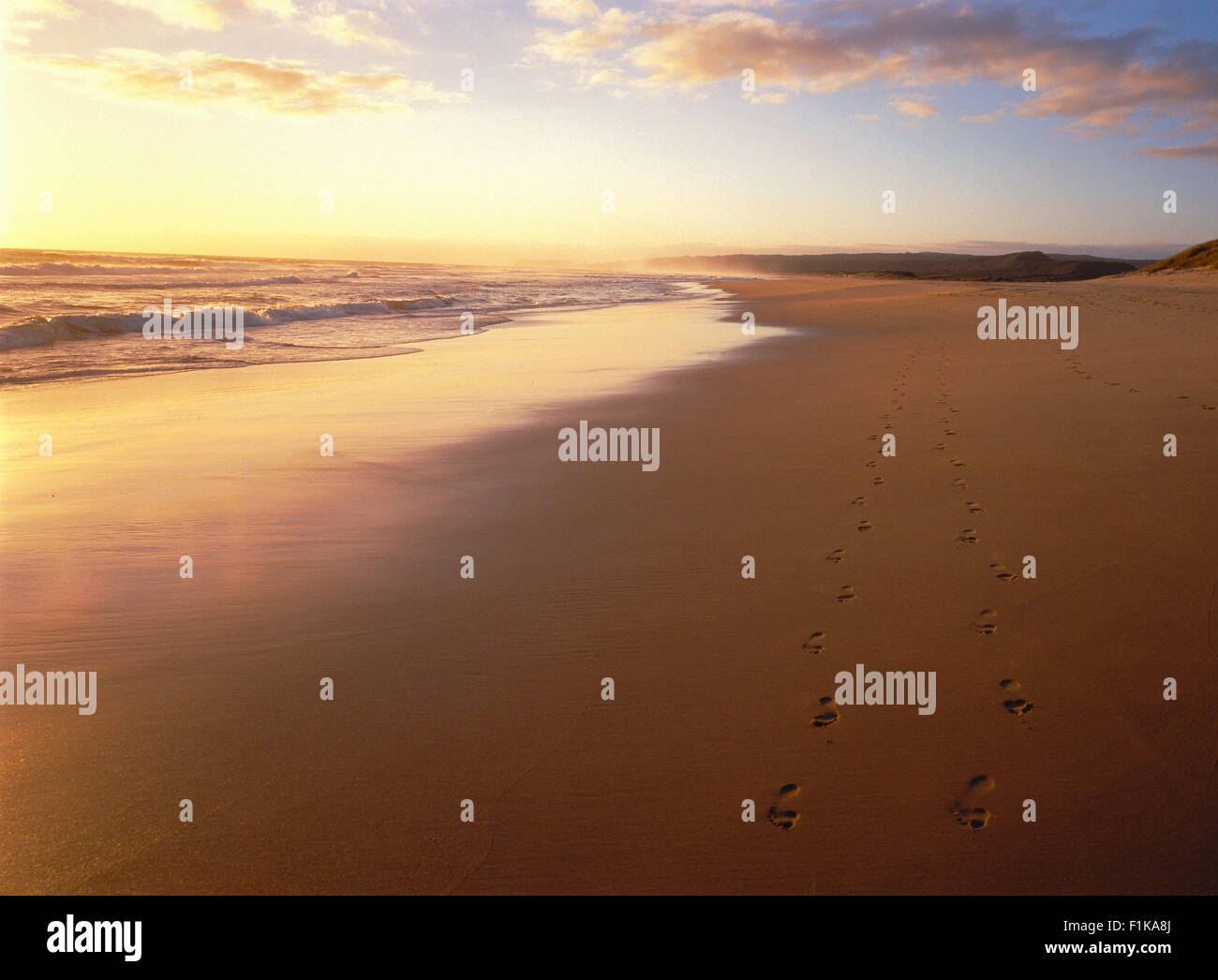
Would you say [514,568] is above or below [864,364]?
below

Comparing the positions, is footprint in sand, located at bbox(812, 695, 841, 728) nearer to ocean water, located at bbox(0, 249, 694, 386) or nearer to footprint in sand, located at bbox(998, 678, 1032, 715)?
footprint in sand, located at bbox(998, 678, 1032, 715)

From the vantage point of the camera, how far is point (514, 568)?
18.3 feet

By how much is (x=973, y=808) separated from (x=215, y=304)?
1229 inches

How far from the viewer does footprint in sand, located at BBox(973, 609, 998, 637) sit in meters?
4.43

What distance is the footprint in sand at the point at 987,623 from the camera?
4426mm

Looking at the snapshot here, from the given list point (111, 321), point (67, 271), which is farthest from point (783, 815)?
point (67, 271)

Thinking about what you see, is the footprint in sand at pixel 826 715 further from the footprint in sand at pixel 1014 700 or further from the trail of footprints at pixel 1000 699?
the footprint in sand at pixel 1014 700

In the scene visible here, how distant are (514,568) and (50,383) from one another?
1235 centimetres

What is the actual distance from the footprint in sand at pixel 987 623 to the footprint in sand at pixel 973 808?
1.36 meters

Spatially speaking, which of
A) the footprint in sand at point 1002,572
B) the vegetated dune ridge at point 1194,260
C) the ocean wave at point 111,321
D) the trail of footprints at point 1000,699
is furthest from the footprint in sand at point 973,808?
the vegetated dune ridge at point 1194,260

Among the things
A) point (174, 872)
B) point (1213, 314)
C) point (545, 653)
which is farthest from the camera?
point (1213, 314)

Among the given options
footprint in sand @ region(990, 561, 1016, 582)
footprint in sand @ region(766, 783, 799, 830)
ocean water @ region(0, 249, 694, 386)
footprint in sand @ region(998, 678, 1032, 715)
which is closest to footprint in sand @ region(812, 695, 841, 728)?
footprint in sand @ region(766, 783, 799, 830)
